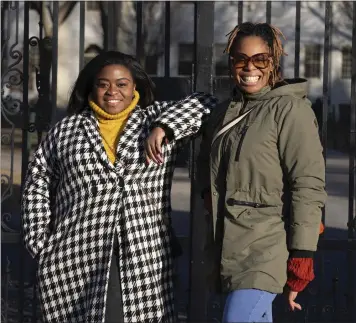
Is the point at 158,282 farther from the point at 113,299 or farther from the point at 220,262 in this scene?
the point at 220,262

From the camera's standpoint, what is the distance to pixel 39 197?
13.1ft

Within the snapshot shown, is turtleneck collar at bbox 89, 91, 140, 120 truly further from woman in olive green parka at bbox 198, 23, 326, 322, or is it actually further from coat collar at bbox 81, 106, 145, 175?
woman in olive green parka at bbox 198, 23, 326, 322

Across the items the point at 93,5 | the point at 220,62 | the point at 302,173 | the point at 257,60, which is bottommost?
the point at 302,173

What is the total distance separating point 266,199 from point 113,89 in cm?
90

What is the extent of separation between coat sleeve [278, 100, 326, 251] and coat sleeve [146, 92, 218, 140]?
1.76ft

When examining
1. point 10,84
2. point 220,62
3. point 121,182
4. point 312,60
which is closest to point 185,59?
point 220,62

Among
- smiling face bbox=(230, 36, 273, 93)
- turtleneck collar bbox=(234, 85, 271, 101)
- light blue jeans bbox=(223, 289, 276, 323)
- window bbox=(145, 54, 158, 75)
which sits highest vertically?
window bbox=(145, 54, 158, 75)

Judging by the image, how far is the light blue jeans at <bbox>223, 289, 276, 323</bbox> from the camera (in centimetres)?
336

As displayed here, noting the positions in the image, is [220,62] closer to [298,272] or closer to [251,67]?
[251,67]

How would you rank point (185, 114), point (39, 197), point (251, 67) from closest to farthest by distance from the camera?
point (251, 67)
point (185, 114)
point (39, 197)

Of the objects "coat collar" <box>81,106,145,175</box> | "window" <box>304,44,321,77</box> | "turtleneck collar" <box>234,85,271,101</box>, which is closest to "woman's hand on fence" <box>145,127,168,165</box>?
"coat collar" <box>81,106,145,175</box>

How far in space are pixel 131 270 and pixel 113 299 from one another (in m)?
0.16

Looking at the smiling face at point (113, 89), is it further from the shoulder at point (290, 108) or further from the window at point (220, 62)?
the window at point (220, 62)

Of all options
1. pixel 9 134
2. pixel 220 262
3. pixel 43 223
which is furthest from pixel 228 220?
pixel 9 134
